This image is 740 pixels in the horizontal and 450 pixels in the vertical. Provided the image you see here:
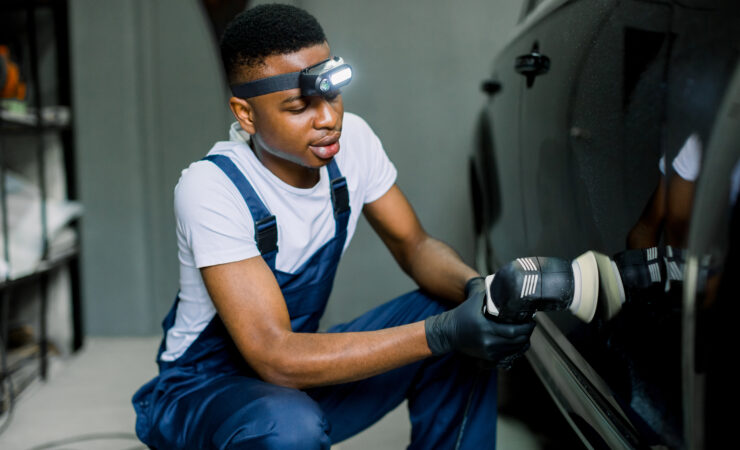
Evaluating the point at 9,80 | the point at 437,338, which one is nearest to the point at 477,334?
the point at 437,338

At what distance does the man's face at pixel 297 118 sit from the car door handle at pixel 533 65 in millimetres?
364

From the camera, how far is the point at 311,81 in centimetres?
109

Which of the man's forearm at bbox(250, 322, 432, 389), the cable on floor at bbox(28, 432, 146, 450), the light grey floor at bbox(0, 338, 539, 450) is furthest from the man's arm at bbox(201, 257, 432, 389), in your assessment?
the cable on floor at bbox(28, 432, 146, 450)

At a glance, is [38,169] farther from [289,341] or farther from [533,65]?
[533,65]

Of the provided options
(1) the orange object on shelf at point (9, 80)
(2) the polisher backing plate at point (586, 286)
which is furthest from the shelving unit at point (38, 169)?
(2) the polisher backing plate at point (586, 286)

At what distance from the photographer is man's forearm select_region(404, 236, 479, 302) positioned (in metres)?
1.30

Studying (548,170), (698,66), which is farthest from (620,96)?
(548,170)

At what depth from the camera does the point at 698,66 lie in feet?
2.14

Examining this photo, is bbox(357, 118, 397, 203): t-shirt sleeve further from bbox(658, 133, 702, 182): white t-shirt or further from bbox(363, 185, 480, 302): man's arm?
bbox(658, 133, 702, 182): white t-shirt

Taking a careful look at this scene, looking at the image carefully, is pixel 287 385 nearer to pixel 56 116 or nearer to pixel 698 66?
pixel 698 66

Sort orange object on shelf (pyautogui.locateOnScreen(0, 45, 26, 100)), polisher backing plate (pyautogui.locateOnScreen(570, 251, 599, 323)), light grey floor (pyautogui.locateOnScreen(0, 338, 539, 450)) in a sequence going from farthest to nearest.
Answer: orange object on shelf (pyautogui.locateOnScreen(0, 45, 26, 100)) < light grey floor (pyautogui.locateOnScreen(0, 338, 539, 450)) < polisher backing plate (pyautogui.locateOnScreen(570, 251, 599, 323))

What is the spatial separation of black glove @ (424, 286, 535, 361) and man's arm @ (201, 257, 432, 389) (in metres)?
0.04

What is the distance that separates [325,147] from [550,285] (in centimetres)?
49

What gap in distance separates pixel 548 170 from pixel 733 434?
595 mm
